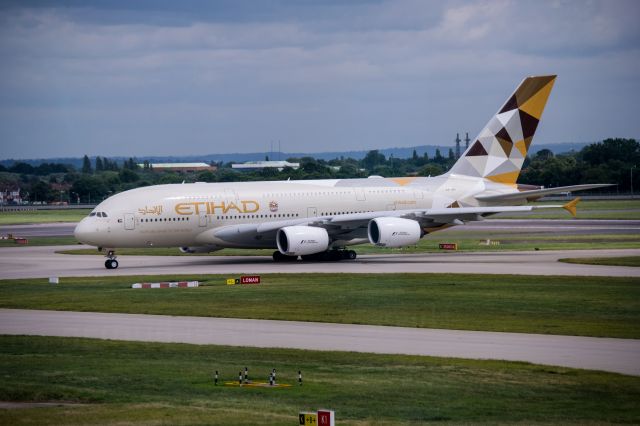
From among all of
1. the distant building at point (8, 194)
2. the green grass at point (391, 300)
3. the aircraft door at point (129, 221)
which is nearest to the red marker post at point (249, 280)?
the green grass at point (391, 300)

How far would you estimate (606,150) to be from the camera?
500ft

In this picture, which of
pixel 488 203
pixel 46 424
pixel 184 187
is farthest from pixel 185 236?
pixel 46 424

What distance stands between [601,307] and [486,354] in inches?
441

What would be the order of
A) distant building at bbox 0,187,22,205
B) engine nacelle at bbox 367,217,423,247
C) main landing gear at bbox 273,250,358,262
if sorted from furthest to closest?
distant building at bbox 0,187,22,205
main landing gear at bbox 273,250,358,262
engine nacelle at bbox 367,217,423,247

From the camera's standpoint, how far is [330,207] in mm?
68938

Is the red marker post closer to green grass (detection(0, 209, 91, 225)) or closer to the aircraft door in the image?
the aircraft door

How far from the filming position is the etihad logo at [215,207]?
214 feet

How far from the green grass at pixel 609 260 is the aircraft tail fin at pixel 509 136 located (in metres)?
11.4

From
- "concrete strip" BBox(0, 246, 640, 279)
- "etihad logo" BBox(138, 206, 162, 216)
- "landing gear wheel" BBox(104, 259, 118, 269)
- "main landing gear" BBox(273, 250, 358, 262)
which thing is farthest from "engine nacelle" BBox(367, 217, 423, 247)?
"landing gear wheel" BBox(104, 259, 118, 269)

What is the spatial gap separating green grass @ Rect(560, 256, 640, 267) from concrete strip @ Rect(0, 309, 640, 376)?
25.3 metres

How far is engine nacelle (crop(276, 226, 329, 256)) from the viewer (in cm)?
6356

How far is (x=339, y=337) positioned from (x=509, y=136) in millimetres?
38361

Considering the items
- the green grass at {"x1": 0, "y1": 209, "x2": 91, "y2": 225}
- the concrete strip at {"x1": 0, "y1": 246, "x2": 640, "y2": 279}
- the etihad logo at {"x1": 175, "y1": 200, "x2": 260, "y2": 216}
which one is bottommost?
the concrete strip at {"x1": 0, "y1": 246, "x2": 640, "y2": 279}

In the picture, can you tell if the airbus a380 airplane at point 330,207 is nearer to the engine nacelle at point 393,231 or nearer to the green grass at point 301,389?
the engine nacelle at point 393,231
